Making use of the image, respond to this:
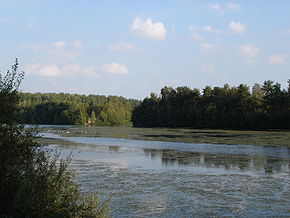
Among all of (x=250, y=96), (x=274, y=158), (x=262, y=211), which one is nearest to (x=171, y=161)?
(x=274, y=158)

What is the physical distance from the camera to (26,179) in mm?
7770

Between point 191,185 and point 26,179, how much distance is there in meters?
10.1

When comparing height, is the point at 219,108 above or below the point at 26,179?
above

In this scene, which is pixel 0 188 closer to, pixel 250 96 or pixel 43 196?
pixel 43 196

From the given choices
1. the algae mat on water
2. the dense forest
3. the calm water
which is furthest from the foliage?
the dense forest

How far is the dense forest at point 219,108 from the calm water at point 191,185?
61691 millimetres

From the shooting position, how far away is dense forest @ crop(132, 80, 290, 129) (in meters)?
86.6

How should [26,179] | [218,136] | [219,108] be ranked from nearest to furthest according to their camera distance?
1. [26,179]
2. [218,136]
3. [219,108]

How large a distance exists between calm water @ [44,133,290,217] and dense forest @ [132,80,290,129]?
202 feet

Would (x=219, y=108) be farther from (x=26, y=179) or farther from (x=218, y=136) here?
(x=26, y=179)

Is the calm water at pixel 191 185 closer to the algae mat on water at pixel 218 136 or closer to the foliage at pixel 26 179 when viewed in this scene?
the foliage at pixel 26 179

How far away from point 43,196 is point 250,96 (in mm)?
94550

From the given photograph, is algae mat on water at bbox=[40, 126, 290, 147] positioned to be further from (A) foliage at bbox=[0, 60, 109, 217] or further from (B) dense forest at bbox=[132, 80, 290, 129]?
(A) foliage at bbox=[0, 60, 109, 217]

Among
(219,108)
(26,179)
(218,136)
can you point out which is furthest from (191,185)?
(219,108)
